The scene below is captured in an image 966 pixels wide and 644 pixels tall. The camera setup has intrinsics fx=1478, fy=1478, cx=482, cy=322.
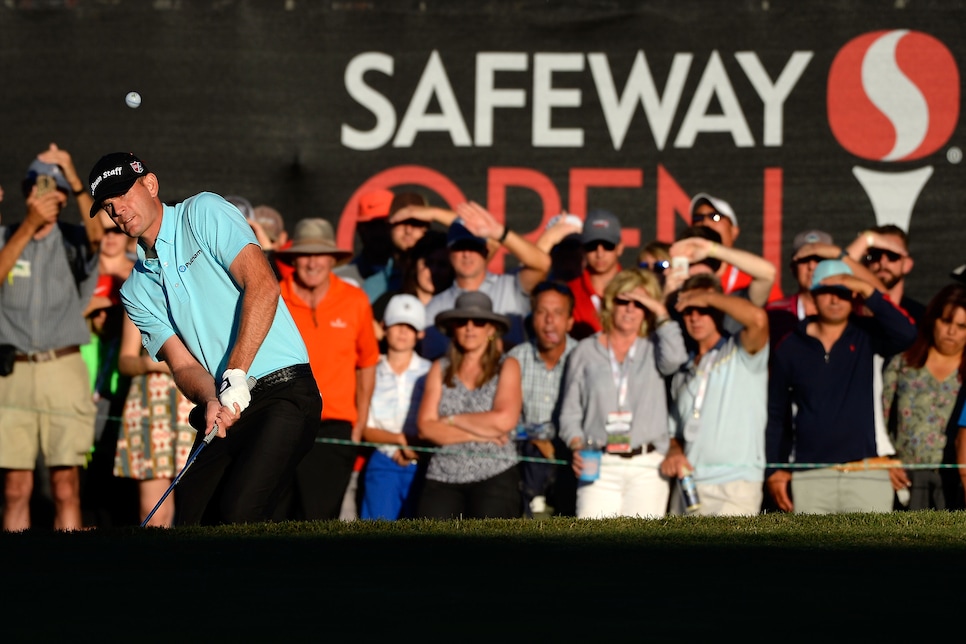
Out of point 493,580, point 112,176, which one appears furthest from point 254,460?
point 493,580

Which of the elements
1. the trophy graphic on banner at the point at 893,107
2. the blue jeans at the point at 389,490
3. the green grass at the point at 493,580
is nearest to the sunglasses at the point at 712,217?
the trophy graphic on banner at the point at 893,107

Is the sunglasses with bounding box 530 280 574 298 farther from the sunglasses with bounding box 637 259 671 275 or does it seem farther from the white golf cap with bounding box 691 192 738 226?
the white golf cap with bounding box 691 192 738 226

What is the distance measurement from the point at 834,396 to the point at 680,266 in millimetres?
1215

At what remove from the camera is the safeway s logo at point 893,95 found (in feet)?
32.5

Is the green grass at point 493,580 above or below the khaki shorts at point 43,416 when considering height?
below

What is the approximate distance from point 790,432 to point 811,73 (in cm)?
266

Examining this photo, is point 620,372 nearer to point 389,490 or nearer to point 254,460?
point 389,490

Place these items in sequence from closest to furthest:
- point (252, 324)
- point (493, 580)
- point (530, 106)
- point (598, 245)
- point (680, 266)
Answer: point (493, 580) < point (252, 324) < point (680, 266) < point (598, 245) < point (530, 106)

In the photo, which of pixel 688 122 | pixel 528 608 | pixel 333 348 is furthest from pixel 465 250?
pixel 528 608

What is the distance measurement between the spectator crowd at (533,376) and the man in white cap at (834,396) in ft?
0.04

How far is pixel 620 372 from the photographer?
342 inches

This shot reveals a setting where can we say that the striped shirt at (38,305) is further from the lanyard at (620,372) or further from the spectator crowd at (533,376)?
the lanyard at (620,372)

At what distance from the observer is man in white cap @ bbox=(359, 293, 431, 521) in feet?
29.7

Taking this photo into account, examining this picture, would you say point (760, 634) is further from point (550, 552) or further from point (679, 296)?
point (679, 296)
